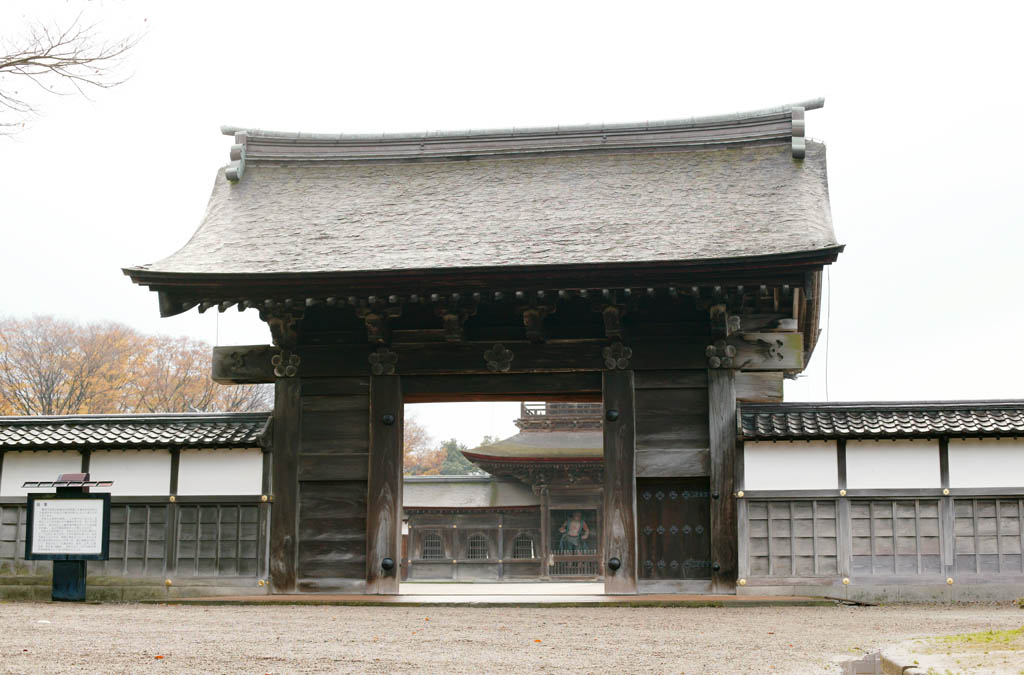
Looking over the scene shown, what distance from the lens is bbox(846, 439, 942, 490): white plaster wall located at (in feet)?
37.6

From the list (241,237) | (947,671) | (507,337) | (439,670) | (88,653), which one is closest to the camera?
(947,671)

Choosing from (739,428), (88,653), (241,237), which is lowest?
(88,653)

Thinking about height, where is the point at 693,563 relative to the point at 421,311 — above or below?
below

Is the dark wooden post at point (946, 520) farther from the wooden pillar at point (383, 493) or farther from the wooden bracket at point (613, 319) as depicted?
the wooden pillar at point (383, 493)

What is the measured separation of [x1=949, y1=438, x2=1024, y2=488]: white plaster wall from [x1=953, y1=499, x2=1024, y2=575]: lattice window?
196mm

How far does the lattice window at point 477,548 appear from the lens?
2791 cm

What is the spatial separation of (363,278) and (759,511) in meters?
4.82

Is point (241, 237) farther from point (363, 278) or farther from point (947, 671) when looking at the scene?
point (947, 671)

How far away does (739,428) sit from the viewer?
456 inches

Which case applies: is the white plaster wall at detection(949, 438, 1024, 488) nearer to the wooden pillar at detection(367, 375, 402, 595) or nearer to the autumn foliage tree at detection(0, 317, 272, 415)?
the wooden pillar at detection(367, 375, 402, 595)

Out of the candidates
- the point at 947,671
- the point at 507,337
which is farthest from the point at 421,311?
the point at 947,671

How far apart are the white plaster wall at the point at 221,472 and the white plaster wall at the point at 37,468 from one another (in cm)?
129

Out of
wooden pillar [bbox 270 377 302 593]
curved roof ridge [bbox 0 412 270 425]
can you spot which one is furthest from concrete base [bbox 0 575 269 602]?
curved roof ridge [bbox 0 412 270 425]

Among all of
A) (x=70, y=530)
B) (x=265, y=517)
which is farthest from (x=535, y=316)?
(x=70, y=530)
